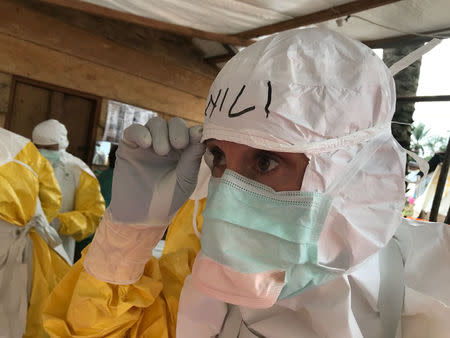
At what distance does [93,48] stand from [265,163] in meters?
3.46

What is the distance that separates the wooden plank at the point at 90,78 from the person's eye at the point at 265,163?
3308 millimetres

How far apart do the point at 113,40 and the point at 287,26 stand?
2.20m

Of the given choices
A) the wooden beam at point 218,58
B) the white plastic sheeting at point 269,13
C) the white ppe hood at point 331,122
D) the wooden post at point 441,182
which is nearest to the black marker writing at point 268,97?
the white ppe hood at point 331,122

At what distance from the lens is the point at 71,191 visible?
291cm

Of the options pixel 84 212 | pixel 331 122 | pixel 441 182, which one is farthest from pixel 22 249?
pixel 441 182

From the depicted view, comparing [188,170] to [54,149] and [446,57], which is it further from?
[54,149]

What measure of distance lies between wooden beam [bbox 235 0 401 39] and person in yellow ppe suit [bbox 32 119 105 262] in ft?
5.85

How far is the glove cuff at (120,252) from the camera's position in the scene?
111 centimetres

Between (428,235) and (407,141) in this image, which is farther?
(407,141)

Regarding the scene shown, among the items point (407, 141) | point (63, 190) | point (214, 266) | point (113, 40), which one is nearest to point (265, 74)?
point (214, 266)

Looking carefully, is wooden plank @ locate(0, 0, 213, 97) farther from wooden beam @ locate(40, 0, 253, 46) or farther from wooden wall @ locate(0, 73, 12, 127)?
wooden beam @ locate(40, 0, 253, 46)

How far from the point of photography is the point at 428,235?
104 centimetres

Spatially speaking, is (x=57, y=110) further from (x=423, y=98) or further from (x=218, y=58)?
(x=423, y=98)

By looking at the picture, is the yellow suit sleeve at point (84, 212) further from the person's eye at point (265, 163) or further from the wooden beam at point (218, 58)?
the wooden beam at point (218, 58)
